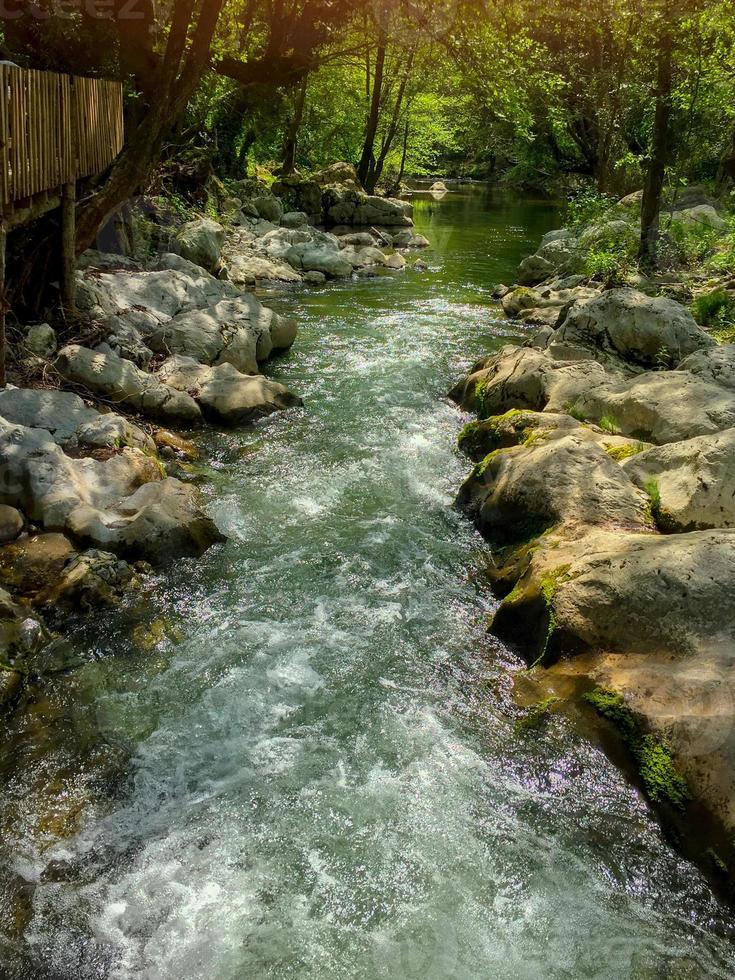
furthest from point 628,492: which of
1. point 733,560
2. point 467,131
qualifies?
point 467,131

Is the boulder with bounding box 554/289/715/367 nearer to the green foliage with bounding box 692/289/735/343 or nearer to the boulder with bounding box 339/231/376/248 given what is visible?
the green foliage with bounding box 692/289/735/343

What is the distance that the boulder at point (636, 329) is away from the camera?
10.0 meters

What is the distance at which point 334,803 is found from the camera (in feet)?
13.3

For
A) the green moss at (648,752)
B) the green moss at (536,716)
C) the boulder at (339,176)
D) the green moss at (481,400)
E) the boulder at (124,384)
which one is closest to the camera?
the green moss at (648,752)

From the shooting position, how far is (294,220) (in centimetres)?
→ 2247

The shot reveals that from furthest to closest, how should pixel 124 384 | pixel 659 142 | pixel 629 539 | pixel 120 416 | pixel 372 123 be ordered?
pixel 372 123, pixel 659 142, pixel 124 384, pixel 120 416, pixel 629 539

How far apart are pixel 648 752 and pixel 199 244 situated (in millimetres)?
13178

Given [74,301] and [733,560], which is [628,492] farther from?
[74,301]

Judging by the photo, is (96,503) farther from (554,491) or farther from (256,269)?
(256,269)

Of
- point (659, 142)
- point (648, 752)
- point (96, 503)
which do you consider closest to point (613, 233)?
point (659, 142)

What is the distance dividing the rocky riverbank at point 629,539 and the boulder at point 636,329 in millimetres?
28

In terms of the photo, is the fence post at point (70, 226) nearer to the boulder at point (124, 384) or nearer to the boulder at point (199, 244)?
the boulder at point (124, 384)

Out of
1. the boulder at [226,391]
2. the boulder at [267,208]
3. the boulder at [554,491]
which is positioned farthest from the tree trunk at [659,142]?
the boulder at [267,208]

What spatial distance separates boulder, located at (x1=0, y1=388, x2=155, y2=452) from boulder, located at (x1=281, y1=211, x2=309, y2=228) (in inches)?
630
